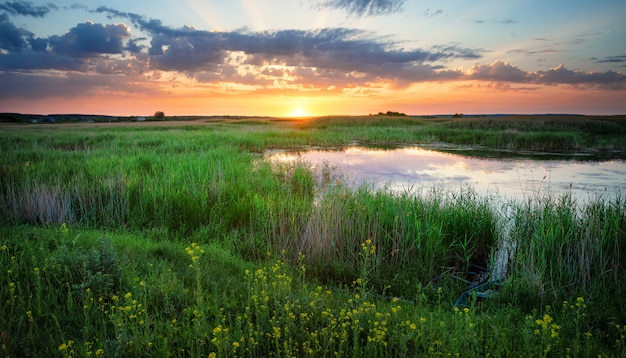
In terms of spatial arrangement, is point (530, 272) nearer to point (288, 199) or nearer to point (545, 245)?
point (545, 245)

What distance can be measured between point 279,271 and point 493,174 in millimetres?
12633

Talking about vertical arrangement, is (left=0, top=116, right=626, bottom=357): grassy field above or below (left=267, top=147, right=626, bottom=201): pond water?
below

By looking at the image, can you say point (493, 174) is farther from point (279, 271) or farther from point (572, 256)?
point (279, 271)

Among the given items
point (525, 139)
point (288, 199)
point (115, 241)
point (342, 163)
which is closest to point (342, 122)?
point (525, 139)

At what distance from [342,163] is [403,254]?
12.1 meters

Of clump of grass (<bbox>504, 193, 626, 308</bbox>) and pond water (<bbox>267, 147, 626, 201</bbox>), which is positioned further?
pond water (<bbox>267, 147, 626, 201</bbox>)

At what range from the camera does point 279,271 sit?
5.74 metres

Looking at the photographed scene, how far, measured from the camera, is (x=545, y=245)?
6129mm

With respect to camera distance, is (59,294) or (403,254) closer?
(59,294)

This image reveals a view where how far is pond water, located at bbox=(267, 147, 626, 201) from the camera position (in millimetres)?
11789

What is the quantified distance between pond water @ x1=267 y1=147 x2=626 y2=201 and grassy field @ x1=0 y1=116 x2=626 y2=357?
3.31m

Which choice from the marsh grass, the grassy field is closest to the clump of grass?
the grassy field

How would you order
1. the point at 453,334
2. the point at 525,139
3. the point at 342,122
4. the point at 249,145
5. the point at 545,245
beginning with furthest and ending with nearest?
the point at 342,122 → the point at 525,139 → the point at 249,145 → the point at 545,245 → the point at 453,334

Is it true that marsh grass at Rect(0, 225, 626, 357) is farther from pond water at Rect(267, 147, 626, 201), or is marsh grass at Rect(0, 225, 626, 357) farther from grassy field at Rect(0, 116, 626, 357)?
pond water at Rect(267, 147, 626, 201)
